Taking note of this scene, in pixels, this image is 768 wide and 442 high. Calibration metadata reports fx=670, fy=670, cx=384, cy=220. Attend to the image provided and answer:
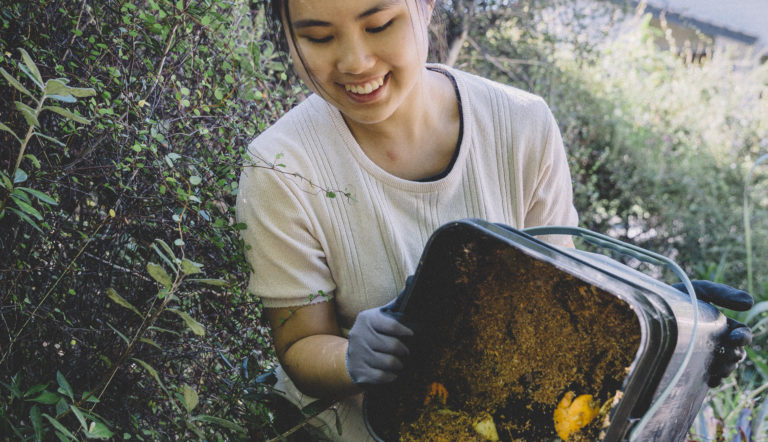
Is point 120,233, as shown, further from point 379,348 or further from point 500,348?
point 500,348

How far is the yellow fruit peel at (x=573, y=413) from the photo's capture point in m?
1.02

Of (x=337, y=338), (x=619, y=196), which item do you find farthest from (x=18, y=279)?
(x=619, y=196)

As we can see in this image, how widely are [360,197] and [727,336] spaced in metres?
0.69

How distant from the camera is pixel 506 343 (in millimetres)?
1164

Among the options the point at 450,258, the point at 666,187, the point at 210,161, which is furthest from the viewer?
the point at 666,187

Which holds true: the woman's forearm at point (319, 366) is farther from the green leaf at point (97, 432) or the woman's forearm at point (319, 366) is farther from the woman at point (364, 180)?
the green leaf at point (97, 432)

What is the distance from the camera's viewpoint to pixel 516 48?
3.56 meters

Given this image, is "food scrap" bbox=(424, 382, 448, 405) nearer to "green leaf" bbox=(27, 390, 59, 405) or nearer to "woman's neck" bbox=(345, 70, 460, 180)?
"woman's neck" bbox=(345, 70, 460, 180)

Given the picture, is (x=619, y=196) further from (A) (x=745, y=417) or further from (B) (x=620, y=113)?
(A) (x=745, y=417)

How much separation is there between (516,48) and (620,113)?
1059 mm

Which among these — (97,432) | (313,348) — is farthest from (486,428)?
(97,432)

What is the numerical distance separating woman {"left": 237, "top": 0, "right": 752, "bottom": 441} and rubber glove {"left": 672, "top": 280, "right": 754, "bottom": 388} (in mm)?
398

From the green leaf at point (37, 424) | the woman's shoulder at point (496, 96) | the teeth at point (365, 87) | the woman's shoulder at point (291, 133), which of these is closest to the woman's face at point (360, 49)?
the teeth at point (365, 87)

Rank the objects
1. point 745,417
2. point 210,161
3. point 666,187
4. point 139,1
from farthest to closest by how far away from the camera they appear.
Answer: point 666,187, point 745,417, point 139,1, point 210,161
